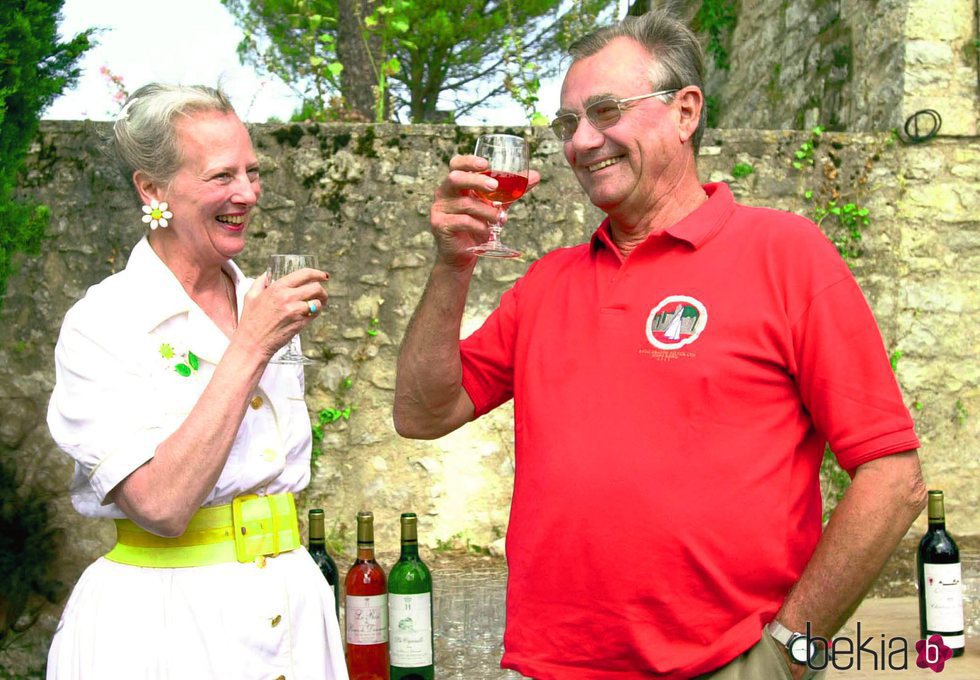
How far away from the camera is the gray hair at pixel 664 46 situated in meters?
2.27

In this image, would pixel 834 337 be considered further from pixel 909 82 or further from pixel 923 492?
pixel 909 82

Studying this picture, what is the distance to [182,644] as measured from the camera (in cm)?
209

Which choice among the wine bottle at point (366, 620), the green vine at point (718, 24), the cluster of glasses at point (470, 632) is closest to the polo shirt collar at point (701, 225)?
the wine bottle at point (366, 620)

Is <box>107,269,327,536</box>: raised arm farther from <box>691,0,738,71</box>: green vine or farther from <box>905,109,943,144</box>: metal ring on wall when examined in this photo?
<box>691,0,738,71</box>: green vine

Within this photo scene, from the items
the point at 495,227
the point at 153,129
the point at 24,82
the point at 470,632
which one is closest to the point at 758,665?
the point at 495,227

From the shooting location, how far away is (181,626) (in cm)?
210

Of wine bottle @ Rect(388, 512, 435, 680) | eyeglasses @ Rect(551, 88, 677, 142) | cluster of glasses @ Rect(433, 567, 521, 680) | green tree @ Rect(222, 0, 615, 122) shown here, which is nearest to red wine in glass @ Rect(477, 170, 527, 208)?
eyeglasses @ Rect(551, 88, 677, 142)

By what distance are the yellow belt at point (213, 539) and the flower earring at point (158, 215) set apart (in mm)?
623

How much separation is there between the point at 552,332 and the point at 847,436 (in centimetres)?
64

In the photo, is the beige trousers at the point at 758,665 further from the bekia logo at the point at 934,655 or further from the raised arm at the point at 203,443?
the bekia logo at the point at 934,655

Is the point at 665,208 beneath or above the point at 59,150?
beneath

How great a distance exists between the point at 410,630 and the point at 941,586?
64.6 inches

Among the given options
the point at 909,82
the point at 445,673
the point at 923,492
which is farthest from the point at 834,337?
the point at 909,82

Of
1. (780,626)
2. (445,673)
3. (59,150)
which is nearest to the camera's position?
(780,626)
